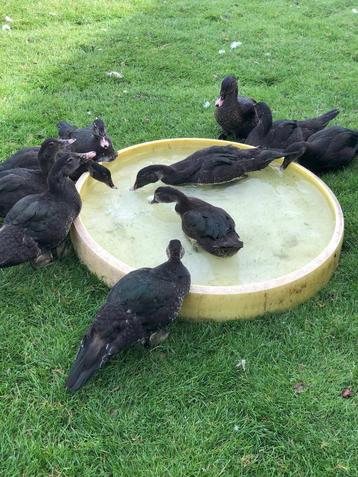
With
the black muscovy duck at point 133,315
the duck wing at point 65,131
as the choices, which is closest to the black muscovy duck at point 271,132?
the duck wing at point 65,131

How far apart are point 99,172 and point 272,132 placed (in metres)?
2.16

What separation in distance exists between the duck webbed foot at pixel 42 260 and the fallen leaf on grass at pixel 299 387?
2337 millimetres

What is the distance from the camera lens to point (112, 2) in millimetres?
11227

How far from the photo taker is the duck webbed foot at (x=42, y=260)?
4.62 metres

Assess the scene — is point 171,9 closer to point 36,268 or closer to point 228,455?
point 36,268

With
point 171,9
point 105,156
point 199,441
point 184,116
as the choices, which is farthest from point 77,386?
point 171,9

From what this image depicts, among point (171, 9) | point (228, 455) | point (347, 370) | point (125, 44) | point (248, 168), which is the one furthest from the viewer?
point (171, 9)

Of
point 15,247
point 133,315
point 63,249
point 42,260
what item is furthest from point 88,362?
point 63,249

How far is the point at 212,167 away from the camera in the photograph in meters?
5.53

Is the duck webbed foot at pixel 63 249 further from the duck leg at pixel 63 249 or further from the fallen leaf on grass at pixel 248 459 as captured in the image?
the fallen leaf on grass at pixel 248 459

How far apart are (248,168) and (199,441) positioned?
3096 millimetres

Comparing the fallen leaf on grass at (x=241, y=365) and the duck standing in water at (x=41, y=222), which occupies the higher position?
the duck standing in water at (x=41, y=222)

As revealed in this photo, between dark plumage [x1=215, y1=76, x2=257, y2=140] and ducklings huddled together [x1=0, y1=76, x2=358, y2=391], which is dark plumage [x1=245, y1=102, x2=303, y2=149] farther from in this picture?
dark plumage [x1=215, y1=76, x2=257, y2=140]

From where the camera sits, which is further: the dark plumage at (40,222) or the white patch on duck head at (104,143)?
the white patch on duck head at (104,143)
